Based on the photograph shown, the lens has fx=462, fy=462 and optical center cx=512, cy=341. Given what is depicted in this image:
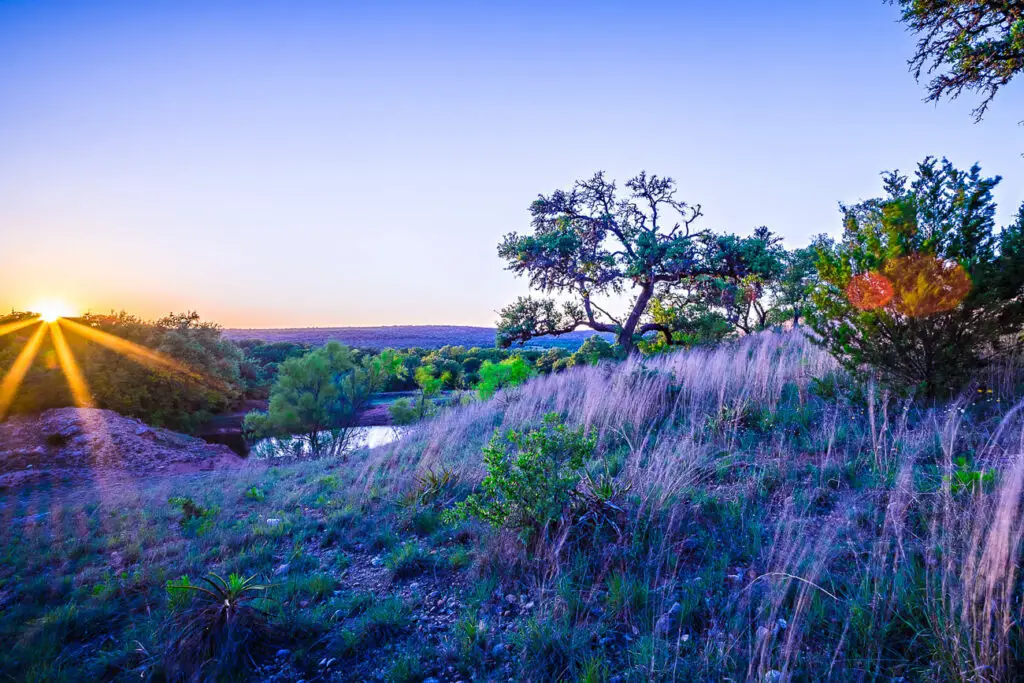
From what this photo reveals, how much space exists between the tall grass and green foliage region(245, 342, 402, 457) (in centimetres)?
817

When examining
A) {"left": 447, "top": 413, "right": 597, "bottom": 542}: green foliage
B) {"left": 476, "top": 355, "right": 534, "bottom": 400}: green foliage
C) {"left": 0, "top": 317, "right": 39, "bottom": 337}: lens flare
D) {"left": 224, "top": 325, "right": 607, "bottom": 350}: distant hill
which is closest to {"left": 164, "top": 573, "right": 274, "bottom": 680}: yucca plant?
{"left": 447, "top": 413, "right": 597, "bottom": 542}: green foliage

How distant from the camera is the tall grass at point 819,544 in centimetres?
220

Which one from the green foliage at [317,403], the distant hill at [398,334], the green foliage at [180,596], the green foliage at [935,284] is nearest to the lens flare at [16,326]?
the green foliage at [317,403]

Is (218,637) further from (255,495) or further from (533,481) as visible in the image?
(255,495)

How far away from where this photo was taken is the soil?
975cm

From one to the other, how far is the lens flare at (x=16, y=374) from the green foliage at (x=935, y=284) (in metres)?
20.7

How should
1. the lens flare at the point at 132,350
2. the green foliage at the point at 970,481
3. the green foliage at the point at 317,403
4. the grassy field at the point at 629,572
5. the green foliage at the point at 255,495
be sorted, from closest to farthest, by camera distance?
the grassy field at the point at 629,572
the green foliage at the point at 970,481
the green foliage at the point at 255,495
the green foliage at the point at 317,403
the lens flare at the point at 132,350

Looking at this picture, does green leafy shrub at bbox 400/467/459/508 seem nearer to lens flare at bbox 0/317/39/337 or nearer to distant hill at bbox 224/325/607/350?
lens flare at bbox 0/317/39/337

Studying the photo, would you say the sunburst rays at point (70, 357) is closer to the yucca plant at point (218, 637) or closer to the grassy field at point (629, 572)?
the grassy field at point (629, 572)

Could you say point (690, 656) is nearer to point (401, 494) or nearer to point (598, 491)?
point (598, 491)

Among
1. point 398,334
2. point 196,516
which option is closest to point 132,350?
point 196,516

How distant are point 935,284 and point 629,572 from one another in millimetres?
4478

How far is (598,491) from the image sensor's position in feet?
12.5

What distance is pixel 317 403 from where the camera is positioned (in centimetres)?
1310
